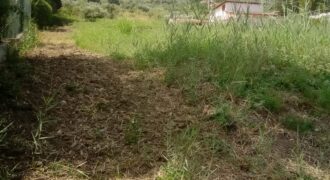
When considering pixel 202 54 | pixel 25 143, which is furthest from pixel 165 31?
pixel 25 143

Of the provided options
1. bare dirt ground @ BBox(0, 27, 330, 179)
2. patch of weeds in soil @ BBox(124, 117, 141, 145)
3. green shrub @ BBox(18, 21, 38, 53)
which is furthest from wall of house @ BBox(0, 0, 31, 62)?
patch of weeds in soil @ BBox(124, 117, 141, 145)

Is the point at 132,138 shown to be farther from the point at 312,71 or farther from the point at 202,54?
the point at 312,71

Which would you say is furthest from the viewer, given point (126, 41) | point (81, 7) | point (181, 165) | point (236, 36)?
point (81, 7)

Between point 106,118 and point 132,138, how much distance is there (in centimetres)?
37

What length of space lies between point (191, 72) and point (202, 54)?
560mm

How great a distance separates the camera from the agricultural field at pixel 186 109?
2.32m

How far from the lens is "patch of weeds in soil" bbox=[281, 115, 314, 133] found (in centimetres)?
300

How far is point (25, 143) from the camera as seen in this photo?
91.0 inches

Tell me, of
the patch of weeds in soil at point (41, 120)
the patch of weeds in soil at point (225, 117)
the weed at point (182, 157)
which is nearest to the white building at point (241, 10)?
the patch of weeds in soil at point (225, 117)

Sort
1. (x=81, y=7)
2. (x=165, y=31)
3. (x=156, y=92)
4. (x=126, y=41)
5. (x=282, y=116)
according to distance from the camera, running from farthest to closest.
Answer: (x=81, y=7)
(x=126, y=41)
(x=165, y=31)
(x=156, y=92)
(x=282, y=116)

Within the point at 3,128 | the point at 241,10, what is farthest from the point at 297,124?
the point at 241,10

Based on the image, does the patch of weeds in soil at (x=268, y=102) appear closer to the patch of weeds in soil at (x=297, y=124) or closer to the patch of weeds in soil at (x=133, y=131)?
the patch of weeds in soil at (x=297, y=124)

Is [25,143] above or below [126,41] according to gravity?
below

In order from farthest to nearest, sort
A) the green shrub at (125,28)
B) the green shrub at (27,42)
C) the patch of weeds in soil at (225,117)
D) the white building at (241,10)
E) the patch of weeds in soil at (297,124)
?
the green shrub at (125,28) → the green shrub at (27,42) → the white building at (241,10) → the patch of weeds in soil at (297,124) → the patch of weeds in soil at (225,117)
